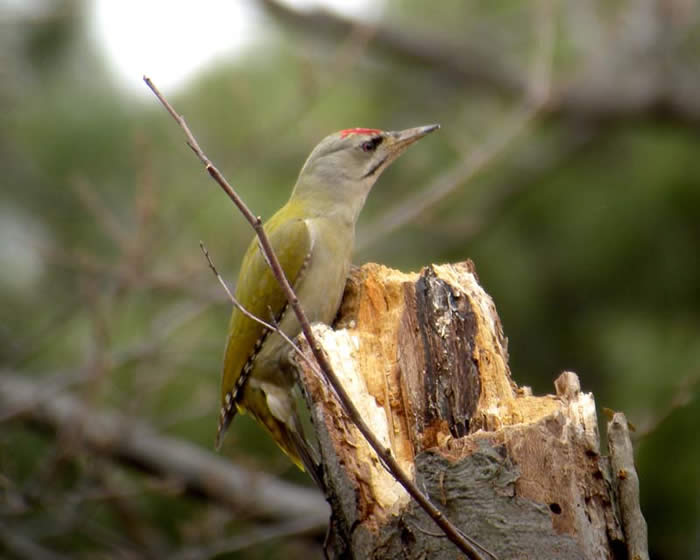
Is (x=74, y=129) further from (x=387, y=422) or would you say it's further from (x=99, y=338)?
(x=387, y=422)

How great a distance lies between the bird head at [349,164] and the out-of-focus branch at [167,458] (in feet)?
5.84

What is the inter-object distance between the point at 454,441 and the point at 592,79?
18.1 feet

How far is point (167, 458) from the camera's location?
6.34 m

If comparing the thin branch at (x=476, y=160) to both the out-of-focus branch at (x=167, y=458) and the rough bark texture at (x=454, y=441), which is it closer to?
the out-of-focus branch at (x=167, y=458)

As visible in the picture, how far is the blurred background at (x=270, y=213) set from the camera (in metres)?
5.60

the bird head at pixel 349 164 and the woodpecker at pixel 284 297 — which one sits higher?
the bird head at pixel 349 164

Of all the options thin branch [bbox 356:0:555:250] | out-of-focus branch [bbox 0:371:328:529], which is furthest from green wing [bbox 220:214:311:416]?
out-of-focus branch [bbox 0:371:328:529]

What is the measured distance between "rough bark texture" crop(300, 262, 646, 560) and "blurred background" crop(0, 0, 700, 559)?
1658mm

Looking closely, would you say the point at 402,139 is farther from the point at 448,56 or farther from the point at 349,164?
the point at 448,56

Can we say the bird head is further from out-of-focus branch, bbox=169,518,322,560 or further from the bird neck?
out-of-focus branch, bbox=169,518,322,560

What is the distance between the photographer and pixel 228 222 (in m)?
7.16

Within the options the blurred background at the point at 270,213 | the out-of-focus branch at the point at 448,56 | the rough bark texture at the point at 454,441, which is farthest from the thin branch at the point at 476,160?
the rough bark texture at the point at 454,441

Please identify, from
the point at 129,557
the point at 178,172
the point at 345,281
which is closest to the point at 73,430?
the point at 129,557

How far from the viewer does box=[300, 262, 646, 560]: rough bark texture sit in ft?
9.04
